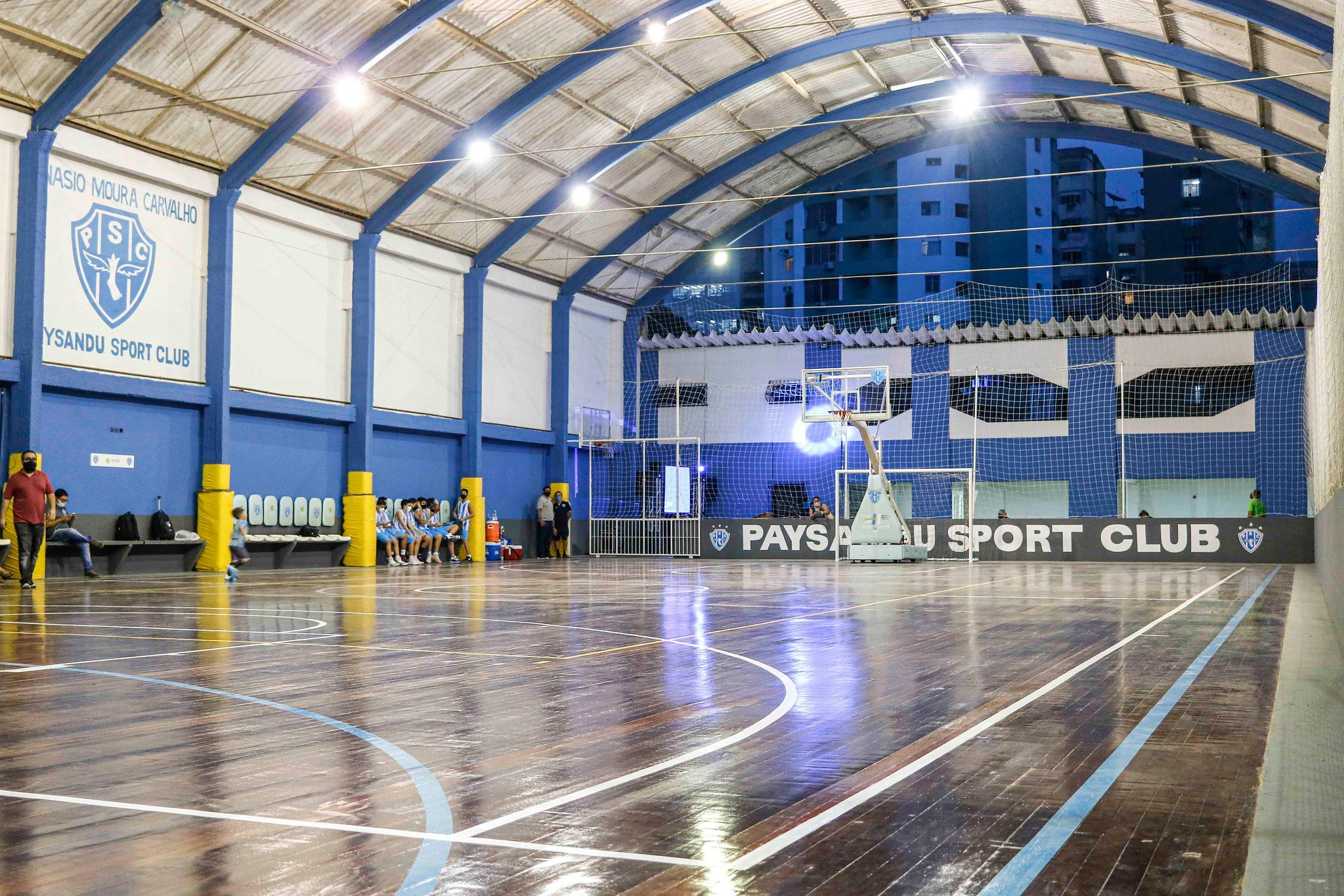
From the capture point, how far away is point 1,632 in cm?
1101

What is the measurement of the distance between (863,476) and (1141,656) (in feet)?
99.0

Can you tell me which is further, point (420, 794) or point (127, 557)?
point (127, 557)

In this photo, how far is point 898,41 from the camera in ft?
94.6

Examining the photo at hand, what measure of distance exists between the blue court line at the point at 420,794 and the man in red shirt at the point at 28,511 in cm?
1059

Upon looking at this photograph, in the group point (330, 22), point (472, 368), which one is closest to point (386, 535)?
point (472, 368)

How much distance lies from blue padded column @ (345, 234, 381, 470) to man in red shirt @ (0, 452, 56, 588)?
36.6 feet

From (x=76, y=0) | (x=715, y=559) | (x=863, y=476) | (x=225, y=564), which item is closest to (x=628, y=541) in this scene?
(x=715, y=559)

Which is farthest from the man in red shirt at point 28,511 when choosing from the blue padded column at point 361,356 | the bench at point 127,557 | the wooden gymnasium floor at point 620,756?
the blue padded column at point 361,356

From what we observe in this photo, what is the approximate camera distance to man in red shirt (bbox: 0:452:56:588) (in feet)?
56.6

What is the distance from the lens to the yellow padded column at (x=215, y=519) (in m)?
24.6

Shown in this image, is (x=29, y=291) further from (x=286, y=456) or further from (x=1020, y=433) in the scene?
(x=1020, y=433)

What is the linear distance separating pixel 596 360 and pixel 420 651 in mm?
29317

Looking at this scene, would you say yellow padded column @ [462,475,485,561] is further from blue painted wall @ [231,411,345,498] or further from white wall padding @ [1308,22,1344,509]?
white wall padding @ [1308,22,1344,509]

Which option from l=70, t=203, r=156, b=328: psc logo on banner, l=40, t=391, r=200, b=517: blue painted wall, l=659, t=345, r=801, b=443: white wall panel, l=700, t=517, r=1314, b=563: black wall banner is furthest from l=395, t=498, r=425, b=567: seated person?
l=659, t=345, r=801, b=443: white wall panel
